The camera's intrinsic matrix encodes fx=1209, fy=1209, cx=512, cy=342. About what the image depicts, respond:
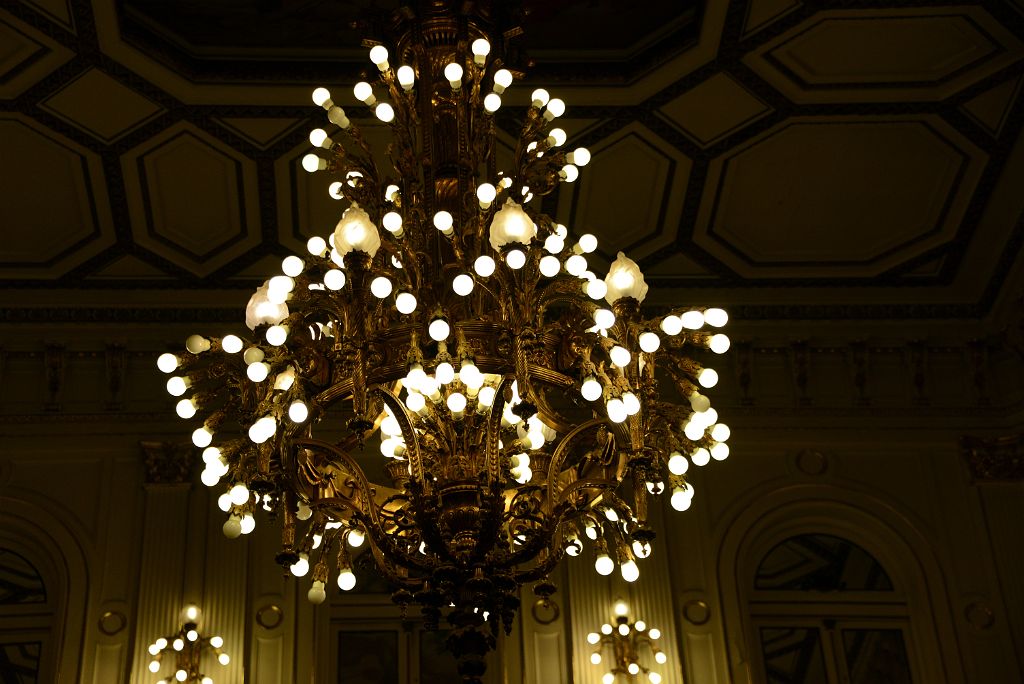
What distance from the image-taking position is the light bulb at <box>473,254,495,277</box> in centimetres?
449

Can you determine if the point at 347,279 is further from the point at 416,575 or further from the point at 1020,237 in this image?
the point at 1020,237

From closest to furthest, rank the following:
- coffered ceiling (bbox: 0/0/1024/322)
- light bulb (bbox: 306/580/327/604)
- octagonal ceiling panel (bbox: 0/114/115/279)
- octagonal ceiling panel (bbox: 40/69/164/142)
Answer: light bulb (bbox: 306/580/327/604)
coffered ceiling (bbox: 0/0/1024/322)
octagonal ceiling panel (bbox: 40/69/164/142)
octagonal ceiling panel (bbox: 0/114/115/279)

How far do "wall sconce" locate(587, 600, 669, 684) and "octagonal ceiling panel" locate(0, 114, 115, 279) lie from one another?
4.28m

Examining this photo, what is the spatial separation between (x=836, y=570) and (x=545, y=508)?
457 centimetres

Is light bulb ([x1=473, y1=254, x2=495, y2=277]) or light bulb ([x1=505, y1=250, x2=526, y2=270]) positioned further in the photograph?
light bulb ([x1=473, y1=254, x2=495, y2=277])

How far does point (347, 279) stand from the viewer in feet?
15.2

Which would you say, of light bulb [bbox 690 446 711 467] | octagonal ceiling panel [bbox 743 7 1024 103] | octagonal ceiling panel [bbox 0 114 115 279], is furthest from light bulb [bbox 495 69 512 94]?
octagonal ceiling panel [bbox 0 114 115 279]

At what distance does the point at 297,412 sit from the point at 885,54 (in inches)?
193

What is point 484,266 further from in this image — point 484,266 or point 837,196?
point 837,196

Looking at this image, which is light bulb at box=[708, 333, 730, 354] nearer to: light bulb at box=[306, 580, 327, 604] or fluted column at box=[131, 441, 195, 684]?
light bulb at box=[306, 580, 327, 604]

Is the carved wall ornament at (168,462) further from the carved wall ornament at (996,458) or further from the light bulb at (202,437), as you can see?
the carved wall ornament at (996,458)

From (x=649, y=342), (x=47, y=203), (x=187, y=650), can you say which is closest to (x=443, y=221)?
(x=649, y=342)

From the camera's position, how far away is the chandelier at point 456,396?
4402 millimetres

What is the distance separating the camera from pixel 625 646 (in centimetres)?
758
